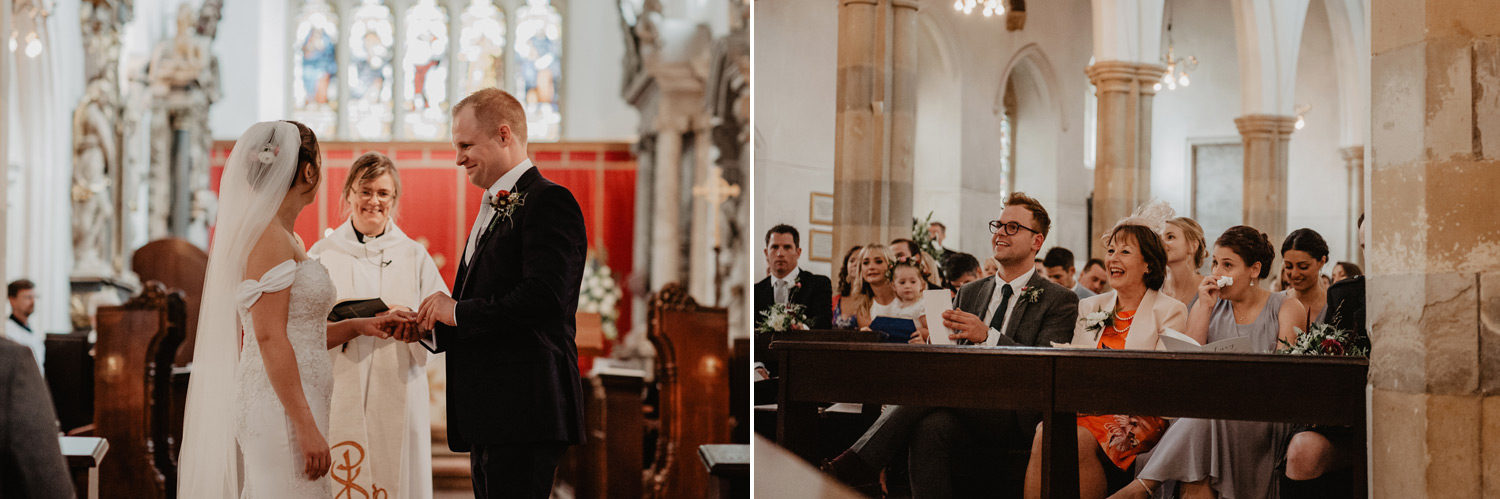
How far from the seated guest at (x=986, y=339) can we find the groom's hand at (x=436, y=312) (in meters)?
1.80

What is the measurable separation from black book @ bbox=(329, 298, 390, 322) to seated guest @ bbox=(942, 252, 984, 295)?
2858mm

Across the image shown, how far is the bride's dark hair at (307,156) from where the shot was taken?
304 cm

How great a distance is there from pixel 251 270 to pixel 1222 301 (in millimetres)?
3225

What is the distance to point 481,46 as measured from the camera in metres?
17.0

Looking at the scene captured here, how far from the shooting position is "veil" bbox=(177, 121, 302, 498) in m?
2.98

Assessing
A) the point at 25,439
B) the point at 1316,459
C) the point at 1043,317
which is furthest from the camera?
the point at 1043,317

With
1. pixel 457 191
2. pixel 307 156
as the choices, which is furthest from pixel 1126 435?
pixel 457 191

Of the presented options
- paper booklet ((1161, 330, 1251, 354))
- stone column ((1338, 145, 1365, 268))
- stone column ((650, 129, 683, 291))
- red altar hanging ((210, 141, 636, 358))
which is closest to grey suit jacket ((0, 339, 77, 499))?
paper booklet ((1161, 330, 1251, 354))

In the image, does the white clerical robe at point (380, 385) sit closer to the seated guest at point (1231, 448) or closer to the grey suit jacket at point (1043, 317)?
the grey suit jacket at point (1043, 317)

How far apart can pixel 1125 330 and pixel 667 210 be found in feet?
33.8

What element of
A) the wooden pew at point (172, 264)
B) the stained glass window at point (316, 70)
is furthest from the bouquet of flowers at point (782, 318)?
the stained glass window at point (316, 70)

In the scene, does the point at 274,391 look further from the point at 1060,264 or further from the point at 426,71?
the point at 426,71

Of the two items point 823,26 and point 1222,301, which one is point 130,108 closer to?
point 823,26

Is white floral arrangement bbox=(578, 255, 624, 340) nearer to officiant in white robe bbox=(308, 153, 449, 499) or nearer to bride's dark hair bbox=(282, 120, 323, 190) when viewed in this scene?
officiant in white robe bbox=(308, 153, 449, 499)
